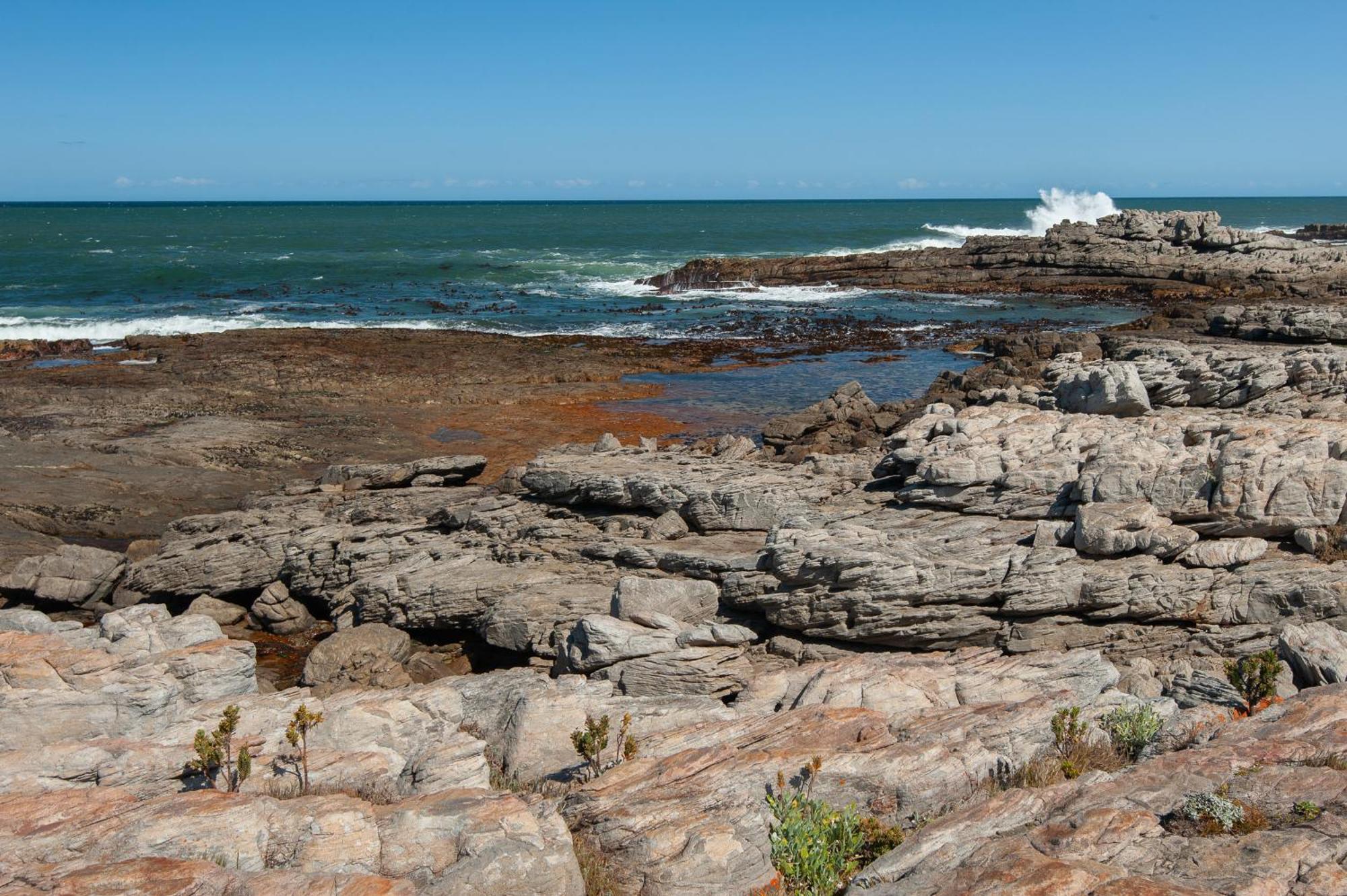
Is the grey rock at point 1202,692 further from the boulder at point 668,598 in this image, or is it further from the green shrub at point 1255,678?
the boulder at point 668,598

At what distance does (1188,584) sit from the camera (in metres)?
14.3

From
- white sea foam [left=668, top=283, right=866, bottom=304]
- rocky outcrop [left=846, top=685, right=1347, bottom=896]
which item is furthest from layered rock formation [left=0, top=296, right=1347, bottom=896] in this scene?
white sea foam [left=668, top=283, right=866, bottom=304]

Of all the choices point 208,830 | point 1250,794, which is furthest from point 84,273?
point 1250,794

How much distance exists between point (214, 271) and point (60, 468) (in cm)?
6101

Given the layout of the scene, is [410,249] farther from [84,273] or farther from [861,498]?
[861,498]

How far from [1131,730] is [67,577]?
19.0 m

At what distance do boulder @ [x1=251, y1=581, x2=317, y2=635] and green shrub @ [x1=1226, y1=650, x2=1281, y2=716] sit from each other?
51.9 feet

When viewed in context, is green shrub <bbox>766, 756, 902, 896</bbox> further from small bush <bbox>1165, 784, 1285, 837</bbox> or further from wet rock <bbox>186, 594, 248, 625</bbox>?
wet rock <bbox>186, 594, 248, 625</bbox>

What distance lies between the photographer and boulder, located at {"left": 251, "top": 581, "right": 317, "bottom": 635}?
19.3 meters

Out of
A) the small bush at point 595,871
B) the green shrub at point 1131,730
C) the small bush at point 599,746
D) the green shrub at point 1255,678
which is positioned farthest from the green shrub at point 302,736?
the green shrub at point 1255,678

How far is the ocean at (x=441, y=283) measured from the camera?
57.1m

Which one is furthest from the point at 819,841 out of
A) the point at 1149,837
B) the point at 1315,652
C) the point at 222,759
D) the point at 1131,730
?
the point at 1315,652

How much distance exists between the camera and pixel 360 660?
1656 cm

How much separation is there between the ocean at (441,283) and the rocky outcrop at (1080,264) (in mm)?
5149
